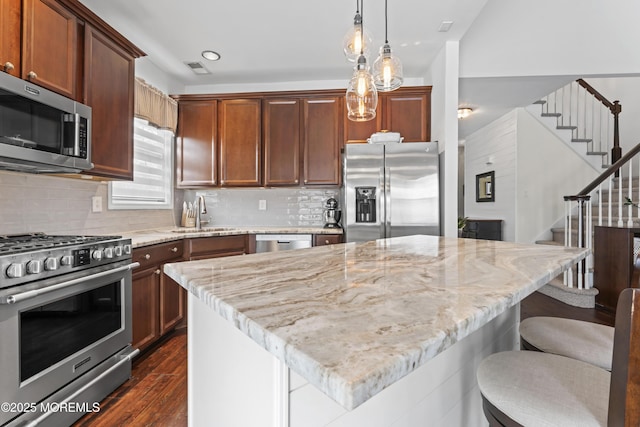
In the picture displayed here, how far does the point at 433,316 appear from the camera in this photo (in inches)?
21.5

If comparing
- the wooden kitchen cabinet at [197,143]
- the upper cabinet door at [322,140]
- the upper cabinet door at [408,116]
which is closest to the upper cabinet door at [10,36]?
the wooden kitchen cabinet at [197,143]

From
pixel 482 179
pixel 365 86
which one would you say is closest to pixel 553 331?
pixel 365 86

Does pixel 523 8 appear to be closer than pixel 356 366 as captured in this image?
No

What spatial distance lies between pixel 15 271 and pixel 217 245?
5.65ft

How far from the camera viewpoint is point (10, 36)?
5.18 feet

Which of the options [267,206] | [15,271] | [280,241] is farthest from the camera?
[267,206]

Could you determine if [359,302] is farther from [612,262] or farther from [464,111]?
[464,111]

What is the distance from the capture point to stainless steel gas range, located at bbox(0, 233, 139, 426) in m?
1.33

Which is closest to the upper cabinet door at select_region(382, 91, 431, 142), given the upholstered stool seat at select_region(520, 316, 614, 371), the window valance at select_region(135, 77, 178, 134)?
the window valance at select_region(135, 77, 178, 134)

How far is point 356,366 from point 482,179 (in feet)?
22.7

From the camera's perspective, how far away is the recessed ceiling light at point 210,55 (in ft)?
9.96

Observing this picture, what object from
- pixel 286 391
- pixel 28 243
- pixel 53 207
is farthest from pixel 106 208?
pixel 286 391

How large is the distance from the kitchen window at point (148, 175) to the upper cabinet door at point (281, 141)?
3.55 feet

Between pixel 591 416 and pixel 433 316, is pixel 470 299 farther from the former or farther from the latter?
pixel 591 416
